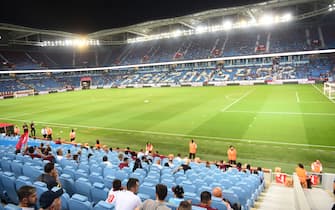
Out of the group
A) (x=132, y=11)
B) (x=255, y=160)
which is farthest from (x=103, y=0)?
(x=255, y=160)

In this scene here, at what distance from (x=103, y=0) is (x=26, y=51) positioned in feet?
173

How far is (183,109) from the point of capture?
105 feet

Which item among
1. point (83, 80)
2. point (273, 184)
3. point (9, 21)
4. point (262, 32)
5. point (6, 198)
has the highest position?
point (262, 32)

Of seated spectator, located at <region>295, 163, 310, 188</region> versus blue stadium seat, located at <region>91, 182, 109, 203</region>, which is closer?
blue stadium seat, located at <region>91, 182, 109, 203</region>

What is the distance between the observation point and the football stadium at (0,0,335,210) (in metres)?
8.72

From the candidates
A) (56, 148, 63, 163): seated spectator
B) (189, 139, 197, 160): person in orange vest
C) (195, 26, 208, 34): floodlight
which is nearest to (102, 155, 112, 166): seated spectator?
(56, 148, 63, 163): seated spectator

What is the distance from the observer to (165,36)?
9119 cm

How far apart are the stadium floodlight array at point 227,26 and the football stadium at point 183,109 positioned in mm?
431

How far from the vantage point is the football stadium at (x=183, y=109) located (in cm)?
872

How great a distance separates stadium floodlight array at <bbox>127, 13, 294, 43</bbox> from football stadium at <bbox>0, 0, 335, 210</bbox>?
1.42ft

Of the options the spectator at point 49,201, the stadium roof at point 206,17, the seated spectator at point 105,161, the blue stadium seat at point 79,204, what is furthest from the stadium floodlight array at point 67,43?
the spectator at point 49,201

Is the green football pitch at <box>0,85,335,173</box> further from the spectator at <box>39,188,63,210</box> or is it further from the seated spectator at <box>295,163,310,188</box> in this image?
the spectator at <box>39,188,63,210</box>

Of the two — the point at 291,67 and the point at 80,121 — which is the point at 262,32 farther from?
the point at 80,121

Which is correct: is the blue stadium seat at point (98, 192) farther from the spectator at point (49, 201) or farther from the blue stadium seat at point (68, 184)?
the spectator at point (49, 201)
